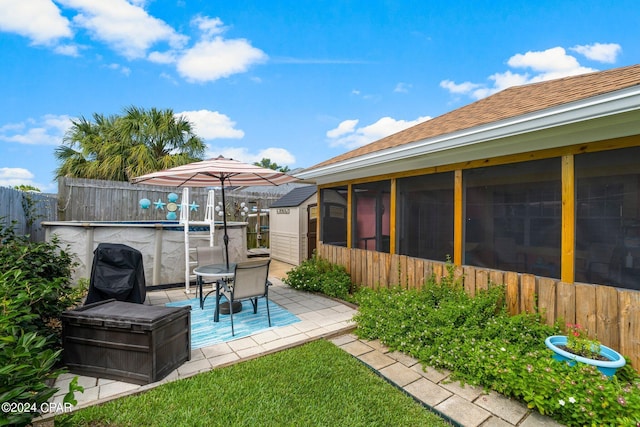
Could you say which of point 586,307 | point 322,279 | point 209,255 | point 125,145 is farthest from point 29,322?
point 125,145

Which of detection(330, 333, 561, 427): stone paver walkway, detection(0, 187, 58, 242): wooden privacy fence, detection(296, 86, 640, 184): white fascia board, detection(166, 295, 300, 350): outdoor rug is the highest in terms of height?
detection(296, 86, 640, 184): white fascia board

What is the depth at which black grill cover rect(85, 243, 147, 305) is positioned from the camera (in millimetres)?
3703

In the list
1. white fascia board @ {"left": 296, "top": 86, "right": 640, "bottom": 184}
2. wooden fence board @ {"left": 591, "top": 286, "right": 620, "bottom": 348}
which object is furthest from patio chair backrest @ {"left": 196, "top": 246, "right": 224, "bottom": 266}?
wooden fence board @ {"left": 591, "top": 286, "right": 620, "bottom": 348}

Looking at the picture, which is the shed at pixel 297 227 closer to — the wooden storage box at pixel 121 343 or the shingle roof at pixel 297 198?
the shingle roof at pixel 297 198

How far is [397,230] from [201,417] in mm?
3471

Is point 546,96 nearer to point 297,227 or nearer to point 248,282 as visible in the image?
point 248,282

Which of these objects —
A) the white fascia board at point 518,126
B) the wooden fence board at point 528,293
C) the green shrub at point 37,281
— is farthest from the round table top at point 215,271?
the wooden fence board at point 528,293

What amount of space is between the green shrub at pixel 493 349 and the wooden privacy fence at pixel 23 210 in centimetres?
544

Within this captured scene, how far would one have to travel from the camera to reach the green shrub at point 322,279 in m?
5.23

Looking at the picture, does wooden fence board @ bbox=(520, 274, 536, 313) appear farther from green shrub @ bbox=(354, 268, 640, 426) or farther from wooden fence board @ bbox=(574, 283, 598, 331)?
wooden fence board @ bbox=(574, 283, 598, 331)

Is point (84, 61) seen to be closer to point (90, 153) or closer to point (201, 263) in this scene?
point (90, 153)

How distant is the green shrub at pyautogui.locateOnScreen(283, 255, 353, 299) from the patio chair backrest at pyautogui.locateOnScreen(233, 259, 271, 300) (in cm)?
160

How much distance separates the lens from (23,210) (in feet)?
17.5

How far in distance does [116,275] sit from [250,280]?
1758 millimetres
